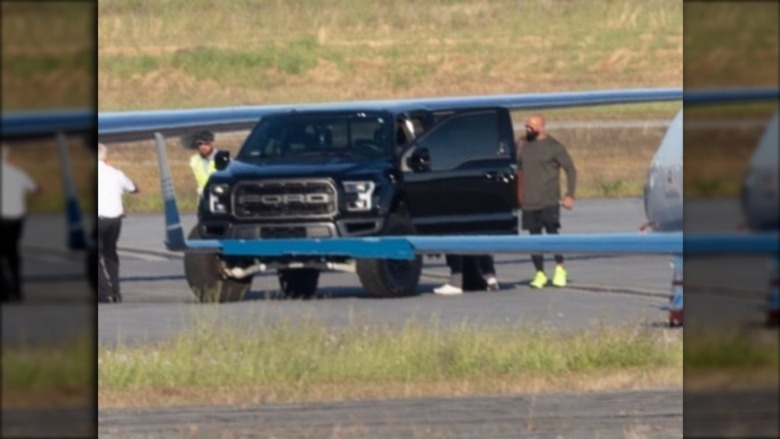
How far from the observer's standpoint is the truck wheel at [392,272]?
3348 millimetres

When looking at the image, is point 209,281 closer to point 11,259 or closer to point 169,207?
point 169,207

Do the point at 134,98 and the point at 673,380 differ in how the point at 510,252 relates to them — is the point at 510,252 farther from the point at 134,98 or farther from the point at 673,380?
the point at 134,98

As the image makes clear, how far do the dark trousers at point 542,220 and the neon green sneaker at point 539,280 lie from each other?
0.16 feet

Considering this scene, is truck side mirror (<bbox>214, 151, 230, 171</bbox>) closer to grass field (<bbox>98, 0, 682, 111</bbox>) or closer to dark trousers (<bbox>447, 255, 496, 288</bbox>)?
grass field (<bbox>98, 0, 682, 111</bbox>)

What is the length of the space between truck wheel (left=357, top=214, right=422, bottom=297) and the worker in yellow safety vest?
39 cm

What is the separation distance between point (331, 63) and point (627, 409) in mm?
1270

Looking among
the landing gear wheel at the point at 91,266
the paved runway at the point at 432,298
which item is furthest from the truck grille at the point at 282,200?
the landing gear wheel at the point at 91,266

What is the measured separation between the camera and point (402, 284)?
3.36 metres

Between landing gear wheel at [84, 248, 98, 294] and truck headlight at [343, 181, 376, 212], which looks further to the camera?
truck headlight at [343, 181, 376, 212]

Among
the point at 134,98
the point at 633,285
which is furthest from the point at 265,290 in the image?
the point at 633,285

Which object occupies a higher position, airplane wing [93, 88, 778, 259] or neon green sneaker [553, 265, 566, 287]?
airplane wing [93, 88, 778, 259]

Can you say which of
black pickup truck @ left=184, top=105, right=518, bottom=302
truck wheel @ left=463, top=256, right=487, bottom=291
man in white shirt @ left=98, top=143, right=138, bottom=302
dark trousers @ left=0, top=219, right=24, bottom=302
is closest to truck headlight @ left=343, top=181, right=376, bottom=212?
black pickup truck @ left=184, top=105, right=518, bottom=302

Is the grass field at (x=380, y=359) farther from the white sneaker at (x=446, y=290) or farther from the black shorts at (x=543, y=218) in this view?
the black shorts at (x=543, y=218)

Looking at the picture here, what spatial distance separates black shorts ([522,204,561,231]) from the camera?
332 centimetres
